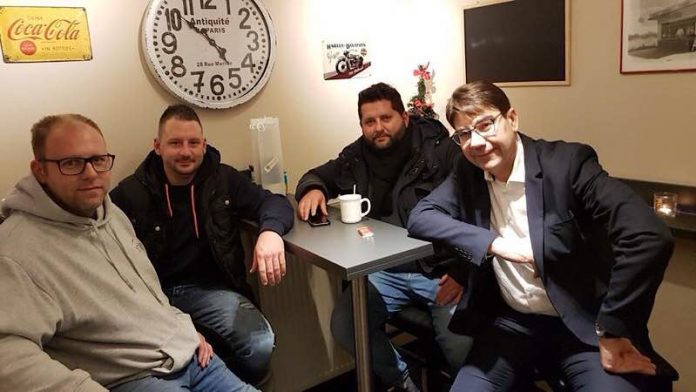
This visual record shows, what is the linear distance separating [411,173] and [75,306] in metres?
1.22

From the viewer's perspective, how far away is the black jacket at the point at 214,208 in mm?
1910

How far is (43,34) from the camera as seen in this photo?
1.87 metres

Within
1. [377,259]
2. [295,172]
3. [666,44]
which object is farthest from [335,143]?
[666,44]

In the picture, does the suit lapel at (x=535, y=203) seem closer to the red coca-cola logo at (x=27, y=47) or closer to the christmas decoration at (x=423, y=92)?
the christmas decoration at (x=423, y=92)

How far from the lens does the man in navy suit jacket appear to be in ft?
4.18

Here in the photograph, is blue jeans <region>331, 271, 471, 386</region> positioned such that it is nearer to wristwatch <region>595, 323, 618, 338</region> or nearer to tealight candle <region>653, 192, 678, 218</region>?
wristwatch <region>595, 323, 618, 338</region>

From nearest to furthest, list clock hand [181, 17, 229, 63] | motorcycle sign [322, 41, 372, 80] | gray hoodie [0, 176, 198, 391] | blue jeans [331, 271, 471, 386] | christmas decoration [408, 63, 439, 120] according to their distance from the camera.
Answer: gray hoodie [0, 176, 198, 391] < blue jeans [331, 271, 471, 386] < clock hand [181, 17, 229, 63] < motorcycle sign [322, 41, 372, 80] < christmas decoration [408, 63, 439, 120]

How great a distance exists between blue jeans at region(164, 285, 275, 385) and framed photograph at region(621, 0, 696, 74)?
5.19 ft

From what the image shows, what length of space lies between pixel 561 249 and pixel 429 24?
165 cm

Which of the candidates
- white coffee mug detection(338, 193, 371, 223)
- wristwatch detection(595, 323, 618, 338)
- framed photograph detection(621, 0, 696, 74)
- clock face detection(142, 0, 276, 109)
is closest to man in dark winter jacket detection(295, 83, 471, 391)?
white coffee mug detection(338, 193, 371, 223)

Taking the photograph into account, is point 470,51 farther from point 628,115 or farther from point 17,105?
point 17,105

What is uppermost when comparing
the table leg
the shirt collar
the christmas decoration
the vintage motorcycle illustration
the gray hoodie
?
the vintage motorcycle illustration

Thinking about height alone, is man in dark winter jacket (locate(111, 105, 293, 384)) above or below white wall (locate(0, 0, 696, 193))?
below

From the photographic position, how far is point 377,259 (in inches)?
61.2
